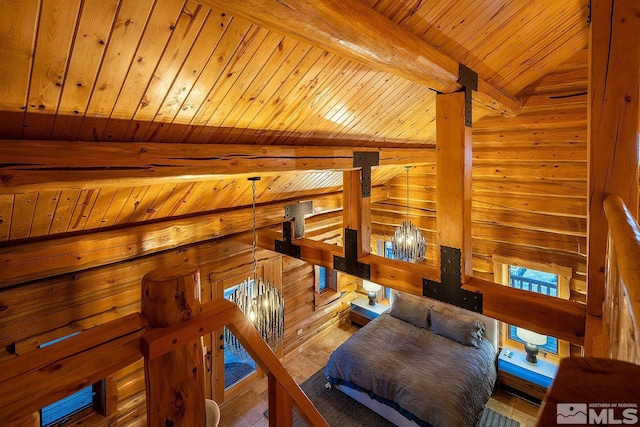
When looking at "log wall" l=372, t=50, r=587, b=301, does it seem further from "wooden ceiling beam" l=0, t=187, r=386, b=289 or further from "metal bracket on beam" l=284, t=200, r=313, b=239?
"wooden ceiling beam" l=0, t=187, r=386, b=289

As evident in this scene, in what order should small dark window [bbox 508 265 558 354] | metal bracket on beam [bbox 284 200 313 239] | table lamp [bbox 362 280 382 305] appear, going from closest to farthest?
metal bracket on beam [bbox 284 200 313 239] → small dark window [bbox 508 265 558 354] → table lamp [bbox 362 280 382 305]

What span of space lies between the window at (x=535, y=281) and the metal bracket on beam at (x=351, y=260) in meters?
2.95

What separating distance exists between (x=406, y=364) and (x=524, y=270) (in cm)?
238

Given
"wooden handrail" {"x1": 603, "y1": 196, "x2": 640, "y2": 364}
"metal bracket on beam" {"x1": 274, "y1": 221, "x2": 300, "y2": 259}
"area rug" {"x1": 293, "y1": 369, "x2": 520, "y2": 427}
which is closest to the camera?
"wooden handrail" {"x1": 603, "y1": 196, "x2": 640, "y2": 364}

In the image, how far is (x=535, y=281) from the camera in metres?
4.99

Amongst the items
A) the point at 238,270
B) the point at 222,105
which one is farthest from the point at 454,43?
the point at 238,270

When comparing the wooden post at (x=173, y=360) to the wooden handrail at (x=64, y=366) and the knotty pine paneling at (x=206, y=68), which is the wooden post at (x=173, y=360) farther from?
the knotty pine paneling at (x=206, y=68)

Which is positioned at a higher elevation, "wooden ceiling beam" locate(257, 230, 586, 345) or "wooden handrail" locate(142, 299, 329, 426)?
"wooden handrail" locate(142, 299, 329, 426)

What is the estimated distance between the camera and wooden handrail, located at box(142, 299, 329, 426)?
97 cm

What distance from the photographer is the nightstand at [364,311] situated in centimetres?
656

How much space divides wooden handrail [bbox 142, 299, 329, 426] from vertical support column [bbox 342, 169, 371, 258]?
2.08 m

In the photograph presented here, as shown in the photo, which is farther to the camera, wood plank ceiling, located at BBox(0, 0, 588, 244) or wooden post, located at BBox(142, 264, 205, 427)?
wood plank ceiling, located at BBox(0, 0, 588, 244)

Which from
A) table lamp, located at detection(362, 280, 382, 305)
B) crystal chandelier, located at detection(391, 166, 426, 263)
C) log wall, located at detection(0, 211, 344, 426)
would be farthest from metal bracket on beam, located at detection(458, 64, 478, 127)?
table lamp, located at detection(362, 280, 382, 305)

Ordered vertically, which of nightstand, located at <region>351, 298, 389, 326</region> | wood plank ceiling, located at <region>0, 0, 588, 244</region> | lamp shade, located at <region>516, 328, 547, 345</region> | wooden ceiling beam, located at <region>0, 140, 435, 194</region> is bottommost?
nightstand, located at <region>351, 298, 389, 326</region>
